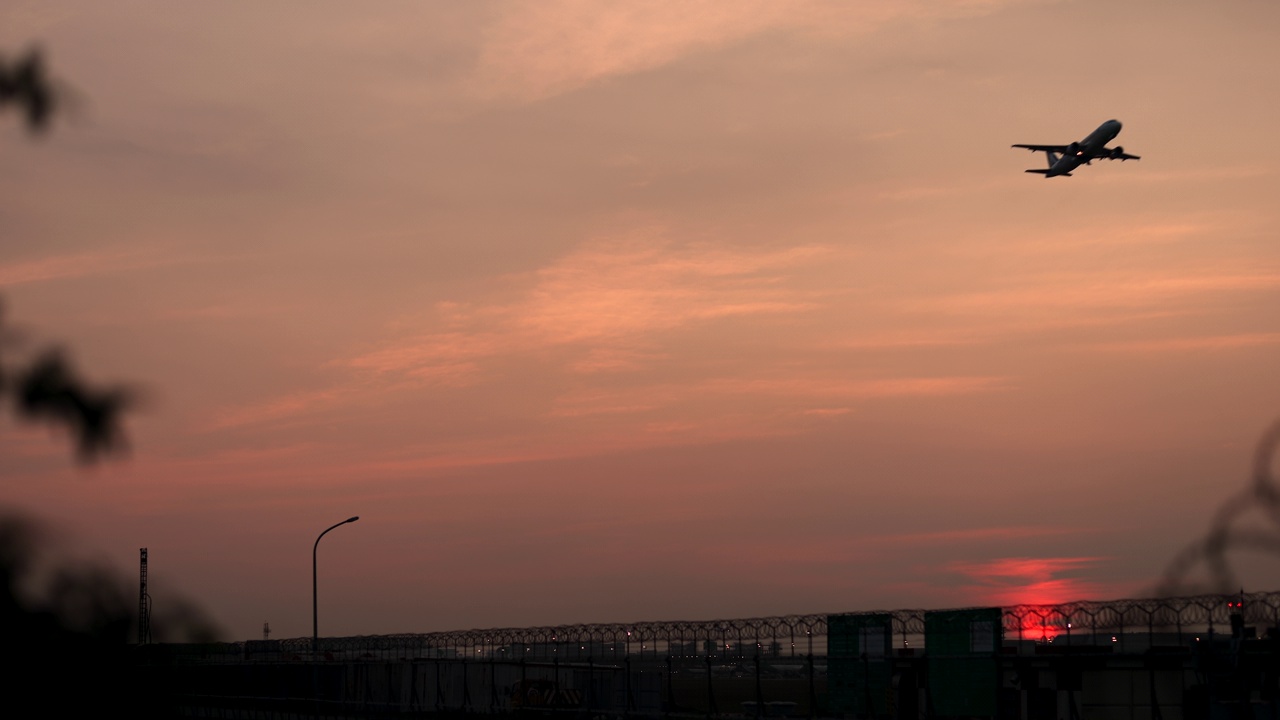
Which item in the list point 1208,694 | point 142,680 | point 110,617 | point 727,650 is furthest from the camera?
point 727,650

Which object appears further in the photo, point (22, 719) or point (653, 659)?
point (653, 659)

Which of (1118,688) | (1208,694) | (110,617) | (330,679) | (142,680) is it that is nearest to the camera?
(110,617)

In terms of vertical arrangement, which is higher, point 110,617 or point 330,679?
point 110,617

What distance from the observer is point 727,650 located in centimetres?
5734

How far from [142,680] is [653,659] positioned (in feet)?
174

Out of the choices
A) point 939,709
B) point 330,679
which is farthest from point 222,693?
point 939,709

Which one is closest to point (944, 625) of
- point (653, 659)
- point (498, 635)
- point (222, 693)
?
point (653, 659)

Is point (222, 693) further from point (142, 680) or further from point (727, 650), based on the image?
point (142, 680)

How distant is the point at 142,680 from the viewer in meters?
10.5

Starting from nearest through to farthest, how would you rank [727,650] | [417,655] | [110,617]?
[110,617], [727,650], [417,655]

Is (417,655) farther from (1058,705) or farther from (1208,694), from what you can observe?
(1208,694)

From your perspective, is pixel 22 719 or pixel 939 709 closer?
pixel 22 719

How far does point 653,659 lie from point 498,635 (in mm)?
16589

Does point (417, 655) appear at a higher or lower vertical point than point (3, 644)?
lower
